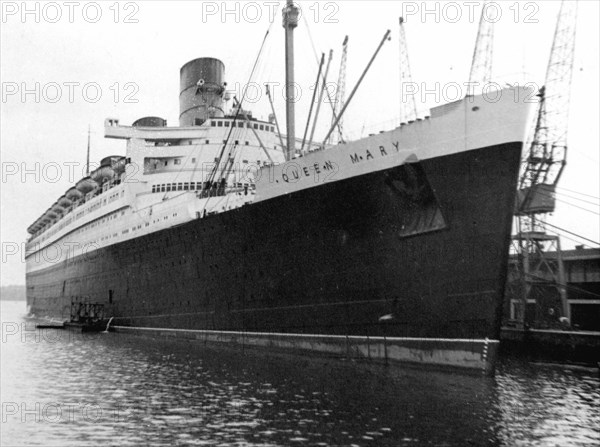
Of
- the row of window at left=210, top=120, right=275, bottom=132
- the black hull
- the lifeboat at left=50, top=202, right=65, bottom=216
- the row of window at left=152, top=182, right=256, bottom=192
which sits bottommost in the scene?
the black hull

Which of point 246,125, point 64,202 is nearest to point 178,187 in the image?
point 246,125


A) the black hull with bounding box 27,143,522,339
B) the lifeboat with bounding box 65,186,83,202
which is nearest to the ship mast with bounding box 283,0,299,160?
the black hull with bounding box 27,143,522,339

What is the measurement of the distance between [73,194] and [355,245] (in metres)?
31.5

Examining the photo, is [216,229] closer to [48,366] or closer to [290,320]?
[290,320]

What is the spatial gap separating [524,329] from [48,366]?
630 inches

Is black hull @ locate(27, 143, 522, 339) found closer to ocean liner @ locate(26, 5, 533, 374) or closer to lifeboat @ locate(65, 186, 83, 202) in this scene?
ocean liner @ locate(26, 5, 533, 374)

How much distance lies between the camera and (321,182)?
15.1 meters

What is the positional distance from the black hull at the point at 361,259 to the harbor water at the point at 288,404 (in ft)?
4.42

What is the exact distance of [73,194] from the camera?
39.7 metres

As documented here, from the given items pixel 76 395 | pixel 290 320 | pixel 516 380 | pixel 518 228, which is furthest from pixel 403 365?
pixel 518 228

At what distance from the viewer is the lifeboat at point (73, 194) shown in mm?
38769

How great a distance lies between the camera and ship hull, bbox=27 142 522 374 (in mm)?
12336

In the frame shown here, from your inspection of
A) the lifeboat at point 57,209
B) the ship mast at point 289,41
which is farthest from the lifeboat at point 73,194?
the ship mast at point 289,41

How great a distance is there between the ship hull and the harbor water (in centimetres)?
139
